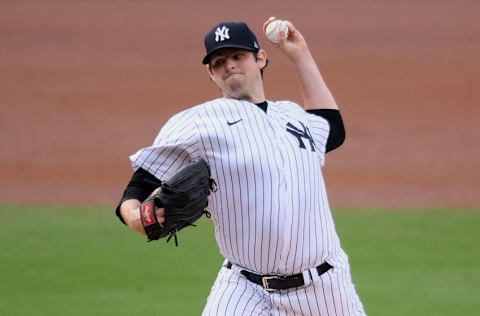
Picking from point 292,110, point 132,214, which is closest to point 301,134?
point 292,110

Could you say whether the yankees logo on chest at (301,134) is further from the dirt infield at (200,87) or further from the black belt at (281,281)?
the dirt infield at (200,87)

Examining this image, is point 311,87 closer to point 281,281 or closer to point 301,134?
point 301,134

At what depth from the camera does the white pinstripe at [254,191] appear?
3842mm

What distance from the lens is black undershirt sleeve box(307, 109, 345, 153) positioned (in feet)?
14.4

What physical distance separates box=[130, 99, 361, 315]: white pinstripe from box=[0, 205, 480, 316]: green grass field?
3124 millimetres

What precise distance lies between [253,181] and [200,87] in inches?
474

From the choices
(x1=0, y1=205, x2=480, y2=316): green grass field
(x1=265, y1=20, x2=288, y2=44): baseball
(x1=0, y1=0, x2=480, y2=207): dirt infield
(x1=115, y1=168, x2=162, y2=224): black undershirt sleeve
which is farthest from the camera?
(x1=0, y1=0, x2=480, y2=207): dirt infield

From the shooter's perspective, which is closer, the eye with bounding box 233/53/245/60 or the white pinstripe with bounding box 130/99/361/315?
the white pinstripe with bounding box 130/99/361/315

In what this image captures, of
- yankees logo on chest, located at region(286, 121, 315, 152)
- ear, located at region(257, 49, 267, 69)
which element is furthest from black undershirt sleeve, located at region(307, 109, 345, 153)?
ear, located at region(257, 49, 267, 69)

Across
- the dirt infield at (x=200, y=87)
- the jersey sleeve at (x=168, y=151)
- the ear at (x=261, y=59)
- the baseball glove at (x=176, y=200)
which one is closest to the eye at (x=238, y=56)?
the ear at (x=261, y=59)

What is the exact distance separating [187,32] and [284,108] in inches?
529

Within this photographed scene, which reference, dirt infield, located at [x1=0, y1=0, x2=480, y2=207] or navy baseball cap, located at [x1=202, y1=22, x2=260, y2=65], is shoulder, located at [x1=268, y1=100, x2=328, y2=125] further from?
dirt infield, located at [x1=0, y1=0, x2=480, y2=207]

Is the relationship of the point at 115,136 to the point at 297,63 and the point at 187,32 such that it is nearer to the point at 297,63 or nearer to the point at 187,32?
the point at 187,32

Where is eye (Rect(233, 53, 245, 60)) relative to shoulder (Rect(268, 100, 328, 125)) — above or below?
above
